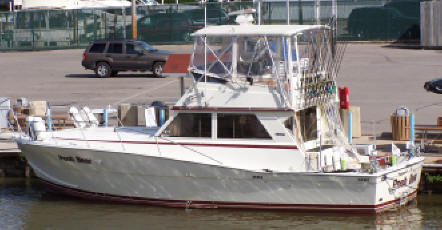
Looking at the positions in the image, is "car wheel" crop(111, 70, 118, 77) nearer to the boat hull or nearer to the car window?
the car window

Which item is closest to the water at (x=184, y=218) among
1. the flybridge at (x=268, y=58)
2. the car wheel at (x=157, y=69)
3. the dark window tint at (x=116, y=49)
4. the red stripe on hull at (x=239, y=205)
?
the red stripe on hull at (x=239, y=205)

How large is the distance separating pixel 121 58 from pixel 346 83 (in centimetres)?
919

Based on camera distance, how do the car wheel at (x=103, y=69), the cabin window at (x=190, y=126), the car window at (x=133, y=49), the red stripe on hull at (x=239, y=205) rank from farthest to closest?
the car wheel at (x=103, y=69) → the car window at (x=133, y=49) → the cabin window at (x=190, y=126) → the red stripe on hull at (x=239, y=205)

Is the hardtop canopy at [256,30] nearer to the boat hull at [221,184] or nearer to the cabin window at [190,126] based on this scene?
the cabin window at [190,126]

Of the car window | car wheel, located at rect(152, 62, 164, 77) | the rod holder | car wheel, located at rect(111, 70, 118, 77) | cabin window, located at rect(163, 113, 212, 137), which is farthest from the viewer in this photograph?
car wheel, located at rect(111, 70, 118, 77)

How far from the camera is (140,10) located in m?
48.2

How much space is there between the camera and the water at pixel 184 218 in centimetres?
1630

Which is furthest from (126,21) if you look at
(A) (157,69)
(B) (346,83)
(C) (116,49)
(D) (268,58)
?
(D) (268,58)

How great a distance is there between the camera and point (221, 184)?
16719 millimetres

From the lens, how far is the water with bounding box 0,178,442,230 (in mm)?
16297

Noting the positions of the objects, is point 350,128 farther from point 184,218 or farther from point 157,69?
point 157,69

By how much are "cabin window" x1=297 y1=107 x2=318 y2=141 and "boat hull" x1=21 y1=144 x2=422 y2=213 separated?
1.26 meters

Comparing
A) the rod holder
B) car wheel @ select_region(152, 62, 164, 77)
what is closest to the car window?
car wheel @ select_region(152, 62, 164, 77)

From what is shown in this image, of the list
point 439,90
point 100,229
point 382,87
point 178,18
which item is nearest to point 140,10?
point 178,18
